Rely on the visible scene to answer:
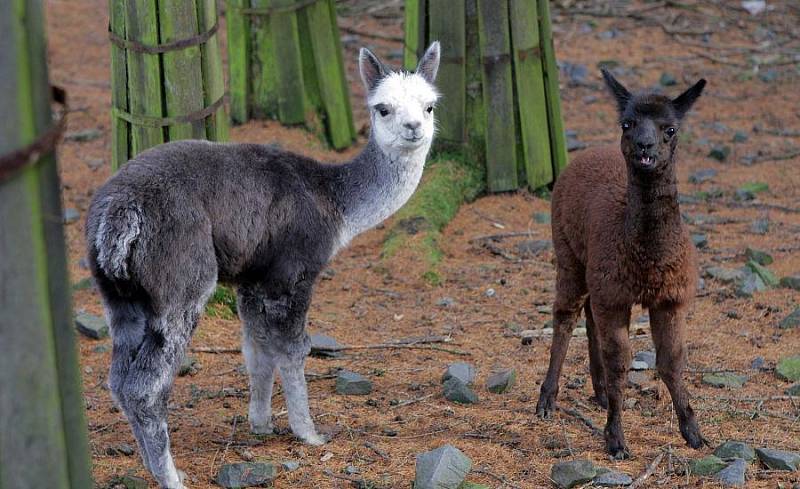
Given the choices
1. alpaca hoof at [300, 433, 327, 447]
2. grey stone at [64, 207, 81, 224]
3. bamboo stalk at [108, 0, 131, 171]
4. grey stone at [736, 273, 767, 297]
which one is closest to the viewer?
alpaca hoof at [300, 433, 327, 447]

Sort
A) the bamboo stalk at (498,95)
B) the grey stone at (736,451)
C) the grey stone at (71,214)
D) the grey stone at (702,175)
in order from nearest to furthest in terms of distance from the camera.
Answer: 1. the grey stone at (736,451)
2. the bamboo stalk at (498,95)
3. the grey stone at (71,214)
4. the grey stone at (702,175)

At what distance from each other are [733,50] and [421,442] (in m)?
10.1

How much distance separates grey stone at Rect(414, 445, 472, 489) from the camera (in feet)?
16.5

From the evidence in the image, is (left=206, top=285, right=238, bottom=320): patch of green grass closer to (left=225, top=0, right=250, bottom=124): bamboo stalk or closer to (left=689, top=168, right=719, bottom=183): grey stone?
(left=225, top=0, right=250, bottom=124): bamboo stalk

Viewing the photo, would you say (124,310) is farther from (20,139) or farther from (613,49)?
(613,49)

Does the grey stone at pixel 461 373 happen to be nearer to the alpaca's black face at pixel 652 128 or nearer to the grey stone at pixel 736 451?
the grey stone at pixel 736 451

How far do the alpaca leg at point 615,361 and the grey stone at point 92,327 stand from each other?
351 cm

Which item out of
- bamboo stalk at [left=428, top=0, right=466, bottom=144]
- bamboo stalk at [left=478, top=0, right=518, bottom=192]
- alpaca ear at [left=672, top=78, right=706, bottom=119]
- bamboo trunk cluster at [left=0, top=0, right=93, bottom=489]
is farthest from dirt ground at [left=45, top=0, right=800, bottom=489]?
bamboo trunk cluster at [left=0, top=0, right=93, bottom=489]

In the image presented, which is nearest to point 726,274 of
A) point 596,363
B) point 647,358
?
point 647,358

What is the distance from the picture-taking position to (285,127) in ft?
35.7

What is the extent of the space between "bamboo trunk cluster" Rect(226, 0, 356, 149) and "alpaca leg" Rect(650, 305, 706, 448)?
5.94 meters

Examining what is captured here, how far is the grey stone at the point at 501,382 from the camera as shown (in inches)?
257

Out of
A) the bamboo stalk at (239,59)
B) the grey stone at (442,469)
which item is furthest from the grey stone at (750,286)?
the bamboo stalk at (239,59)

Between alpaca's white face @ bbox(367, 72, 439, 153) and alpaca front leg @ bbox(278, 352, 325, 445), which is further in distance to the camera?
alpaca's white face @ bbox(367, 72, 439, 153)
